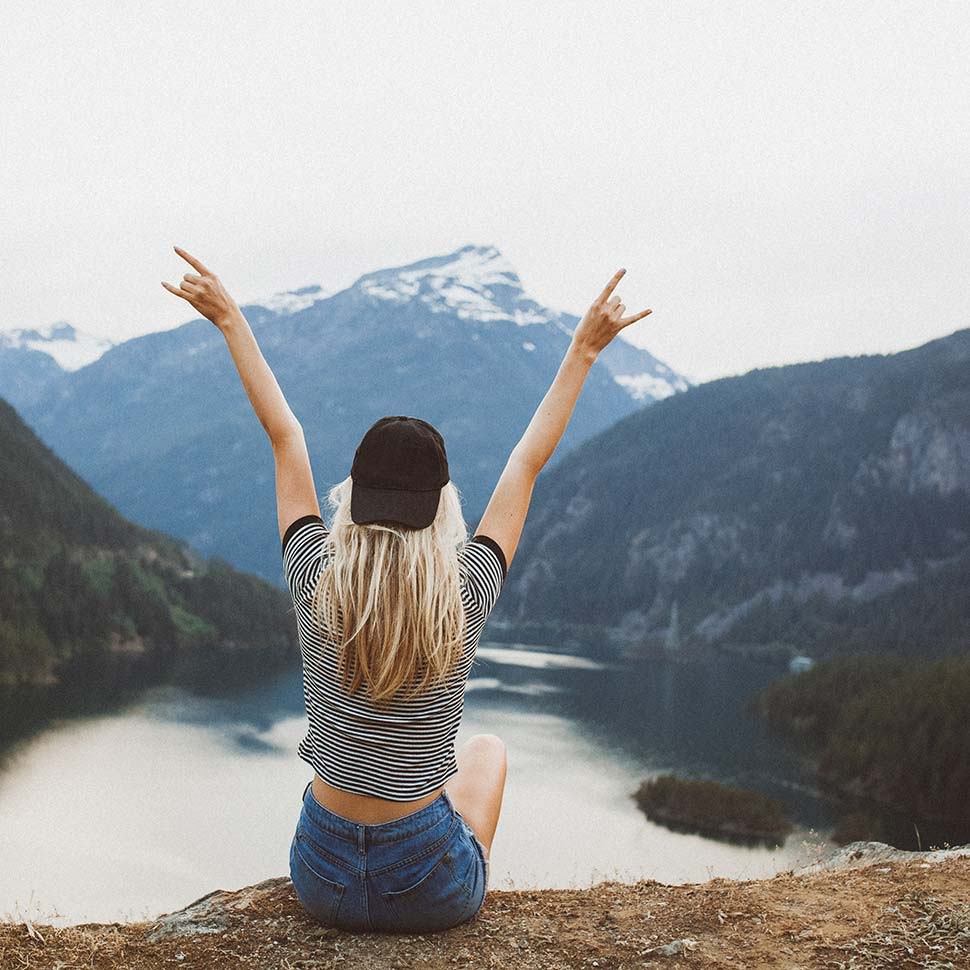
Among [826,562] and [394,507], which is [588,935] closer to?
[394,507]

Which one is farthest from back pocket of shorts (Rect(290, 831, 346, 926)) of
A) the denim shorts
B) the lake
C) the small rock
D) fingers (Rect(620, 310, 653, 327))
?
the lake

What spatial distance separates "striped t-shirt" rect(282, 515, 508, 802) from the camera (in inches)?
166

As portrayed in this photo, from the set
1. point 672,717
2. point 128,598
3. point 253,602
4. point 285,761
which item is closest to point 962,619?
point 672,717

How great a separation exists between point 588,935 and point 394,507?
2708mm

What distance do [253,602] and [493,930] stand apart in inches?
4684

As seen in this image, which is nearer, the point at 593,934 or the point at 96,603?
the point at 593,934

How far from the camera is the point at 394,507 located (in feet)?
13.1

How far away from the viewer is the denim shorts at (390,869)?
14.6 ft

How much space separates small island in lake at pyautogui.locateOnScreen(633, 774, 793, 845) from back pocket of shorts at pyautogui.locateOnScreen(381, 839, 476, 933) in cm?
3968

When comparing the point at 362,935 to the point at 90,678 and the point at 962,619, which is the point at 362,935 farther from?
the point at 962,619

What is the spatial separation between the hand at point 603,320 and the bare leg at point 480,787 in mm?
1904

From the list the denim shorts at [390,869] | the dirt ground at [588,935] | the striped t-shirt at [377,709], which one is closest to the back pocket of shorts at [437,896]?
the denim shorts at [390,869]

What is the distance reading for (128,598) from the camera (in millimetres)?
107500

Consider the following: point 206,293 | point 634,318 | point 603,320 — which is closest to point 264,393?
point 206,293
